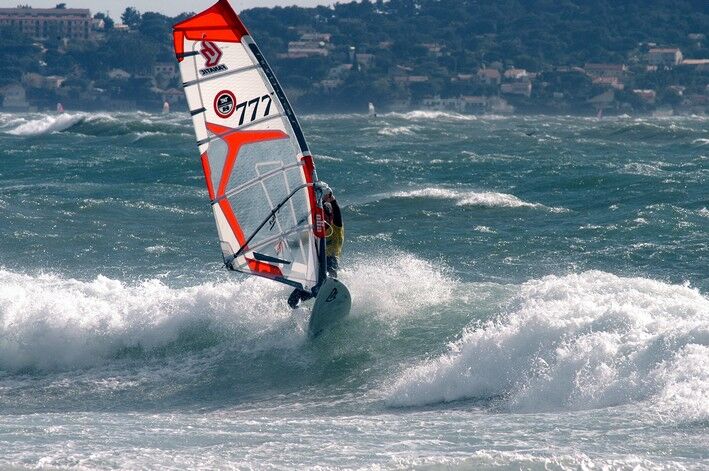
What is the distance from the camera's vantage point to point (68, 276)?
17297 mm

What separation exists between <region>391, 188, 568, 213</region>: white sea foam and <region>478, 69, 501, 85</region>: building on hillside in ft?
307

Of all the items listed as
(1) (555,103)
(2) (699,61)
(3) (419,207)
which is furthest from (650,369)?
(2) (699,61)

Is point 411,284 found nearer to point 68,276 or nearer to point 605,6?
point 68,276

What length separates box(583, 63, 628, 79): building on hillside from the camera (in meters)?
121

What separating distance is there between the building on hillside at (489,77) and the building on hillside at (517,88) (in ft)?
4.64

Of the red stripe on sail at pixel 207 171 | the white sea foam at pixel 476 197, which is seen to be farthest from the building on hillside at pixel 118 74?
the red stripe on sail at pixel 207 171

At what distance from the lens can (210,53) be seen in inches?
468

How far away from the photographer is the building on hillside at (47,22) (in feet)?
505

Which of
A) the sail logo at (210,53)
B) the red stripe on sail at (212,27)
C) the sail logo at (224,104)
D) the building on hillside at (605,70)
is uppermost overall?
the red stripe on sail at (212,27)

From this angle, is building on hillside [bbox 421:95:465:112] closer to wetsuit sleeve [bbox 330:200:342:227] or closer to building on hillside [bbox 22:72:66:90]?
building on hillside [bbox 22:72:66:90]

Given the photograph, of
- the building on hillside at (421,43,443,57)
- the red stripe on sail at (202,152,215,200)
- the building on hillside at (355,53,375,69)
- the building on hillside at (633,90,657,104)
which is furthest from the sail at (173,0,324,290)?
the building on hillside at (421,43,443,57)

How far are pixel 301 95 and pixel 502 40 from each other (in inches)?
1281

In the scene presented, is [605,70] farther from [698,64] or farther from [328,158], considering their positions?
[328,158]

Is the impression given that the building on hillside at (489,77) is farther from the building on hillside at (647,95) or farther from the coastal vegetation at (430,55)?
the building on hillside at (647,95)
